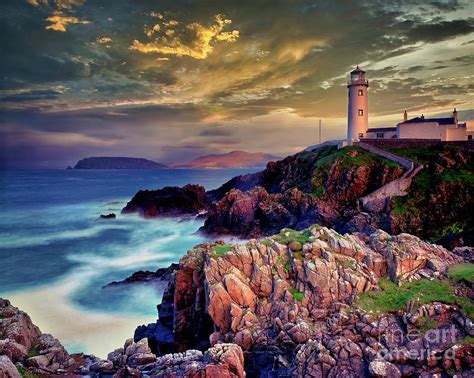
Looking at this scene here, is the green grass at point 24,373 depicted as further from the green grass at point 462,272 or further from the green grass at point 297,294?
the green grass at point 462,272

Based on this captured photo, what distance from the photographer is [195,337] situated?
1639 centimetres

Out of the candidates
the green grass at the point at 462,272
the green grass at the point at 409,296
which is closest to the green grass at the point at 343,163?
the green grass at the point at 462,272

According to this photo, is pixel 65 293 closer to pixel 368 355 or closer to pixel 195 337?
pixel 195 337

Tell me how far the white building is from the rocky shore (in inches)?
1434

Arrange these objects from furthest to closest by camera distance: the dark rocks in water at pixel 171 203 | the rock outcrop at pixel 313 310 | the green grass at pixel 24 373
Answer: the dark rocks in water at pixel 171 203
the rock outcrop at pixel 313 310
the green grass at pixel 24 373

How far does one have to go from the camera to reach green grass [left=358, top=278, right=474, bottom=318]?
42.9ft

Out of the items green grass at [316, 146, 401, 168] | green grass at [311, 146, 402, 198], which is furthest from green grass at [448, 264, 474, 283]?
green grass at [316, 146, 401, 168]

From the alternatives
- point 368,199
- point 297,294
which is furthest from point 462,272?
point 368,199

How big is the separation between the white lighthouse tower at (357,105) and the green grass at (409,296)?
132 feet

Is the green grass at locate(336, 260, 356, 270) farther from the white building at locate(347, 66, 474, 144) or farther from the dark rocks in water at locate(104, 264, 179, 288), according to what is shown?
the white building at locate(347, 66, 474, 144)

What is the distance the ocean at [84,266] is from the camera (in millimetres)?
23250

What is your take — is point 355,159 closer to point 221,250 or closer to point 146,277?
point 146,277

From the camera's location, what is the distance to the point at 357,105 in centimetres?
5281

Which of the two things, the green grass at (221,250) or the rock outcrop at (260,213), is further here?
the rock outcrop at (260,213)
